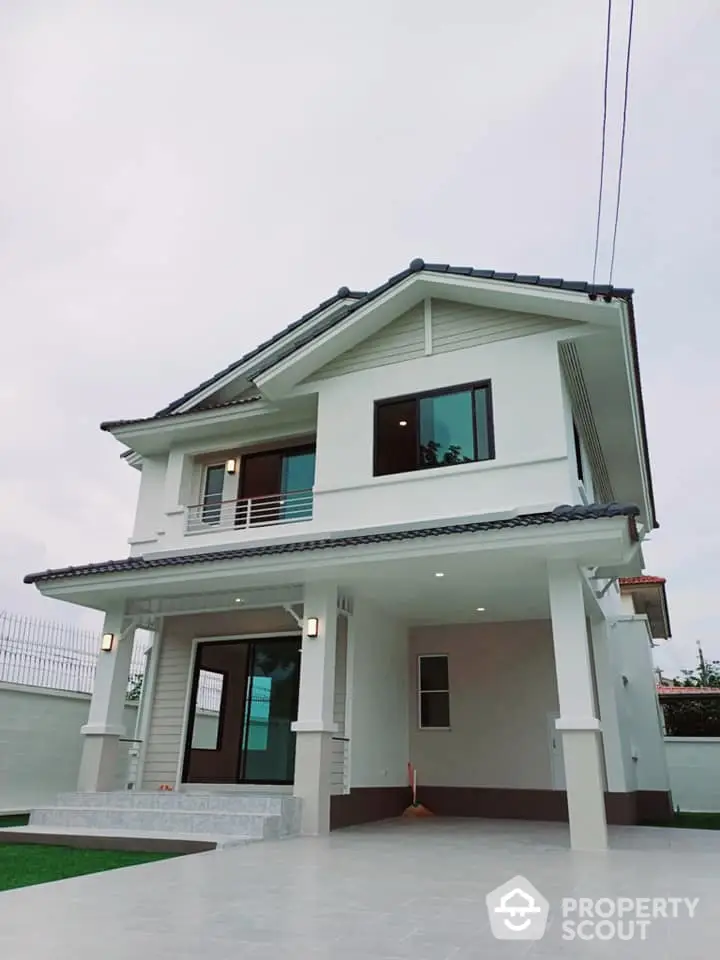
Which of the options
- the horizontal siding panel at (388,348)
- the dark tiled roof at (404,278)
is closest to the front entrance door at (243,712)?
the horizontal siding panel at (388,348)

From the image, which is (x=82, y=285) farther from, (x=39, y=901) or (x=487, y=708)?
(x=39, y=901)

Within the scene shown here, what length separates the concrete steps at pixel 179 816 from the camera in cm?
755

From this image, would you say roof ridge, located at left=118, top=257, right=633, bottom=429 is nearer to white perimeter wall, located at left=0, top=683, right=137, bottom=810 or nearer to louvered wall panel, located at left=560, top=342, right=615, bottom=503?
louvered wall panel, located at left=560, top=342, right=615, bottom=503

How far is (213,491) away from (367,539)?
4.58m

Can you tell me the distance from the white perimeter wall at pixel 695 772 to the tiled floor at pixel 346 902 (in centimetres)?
711

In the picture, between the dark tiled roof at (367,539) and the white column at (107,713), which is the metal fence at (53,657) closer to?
the white column at (107,713)

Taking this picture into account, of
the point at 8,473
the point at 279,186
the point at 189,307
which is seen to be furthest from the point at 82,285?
the point at 8,473

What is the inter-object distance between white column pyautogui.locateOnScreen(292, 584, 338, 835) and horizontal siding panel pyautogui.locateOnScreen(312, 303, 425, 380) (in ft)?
11.2

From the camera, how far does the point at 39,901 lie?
4.19 m

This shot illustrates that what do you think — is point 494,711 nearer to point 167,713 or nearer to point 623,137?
point 167,713

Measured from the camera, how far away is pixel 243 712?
1059 centimetres

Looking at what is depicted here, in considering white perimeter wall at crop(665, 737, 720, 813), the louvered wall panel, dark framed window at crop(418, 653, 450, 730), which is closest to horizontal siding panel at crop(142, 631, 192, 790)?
dark framed window at crop(418, 653, 450, 730)

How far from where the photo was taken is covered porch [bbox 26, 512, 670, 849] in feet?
25.6

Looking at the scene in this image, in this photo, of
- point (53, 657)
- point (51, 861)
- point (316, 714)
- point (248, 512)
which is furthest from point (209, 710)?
point (51, 861)
